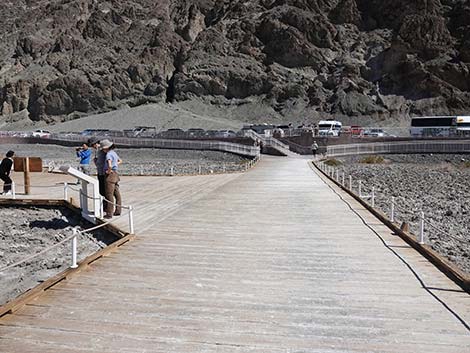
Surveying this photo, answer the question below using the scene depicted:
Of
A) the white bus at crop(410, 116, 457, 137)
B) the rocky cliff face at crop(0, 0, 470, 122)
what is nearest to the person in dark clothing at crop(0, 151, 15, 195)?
the white bus at crop(410, 116, 457, 137)

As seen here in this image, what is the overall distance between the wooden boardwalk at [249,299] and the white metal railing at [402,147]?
4104 cm

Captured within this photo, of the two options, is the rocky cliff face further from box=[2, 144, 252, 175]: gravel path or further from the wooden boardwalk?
the wooden boardwalk

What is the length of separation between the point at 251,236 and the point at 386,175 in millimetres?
26542

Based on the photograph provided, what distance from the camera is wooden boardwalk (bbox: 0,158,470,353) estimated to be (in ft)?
16.3

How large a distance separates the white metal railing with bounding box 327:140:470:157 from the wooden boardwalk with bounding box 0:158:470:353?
135 feet

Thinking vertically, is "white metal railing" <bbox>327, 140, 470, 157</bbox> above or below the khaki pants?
above

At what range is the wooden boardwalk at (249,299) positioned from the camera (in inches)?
195

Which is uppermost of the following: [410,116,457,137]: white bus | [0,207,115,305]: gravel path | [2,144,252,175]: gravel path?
[410,116,457,137]: white bus

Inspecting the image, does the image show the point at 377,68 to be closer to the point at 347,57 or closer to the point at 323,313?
the point at 347,57

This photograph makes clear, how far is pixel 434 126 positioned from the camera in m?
68.2

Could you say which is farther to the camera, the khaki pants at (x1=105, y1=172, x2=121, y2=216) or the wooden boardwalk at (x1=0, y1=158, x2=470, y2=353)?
the khaki pants at (x1=105, y1=172, x2=121, y2=216)

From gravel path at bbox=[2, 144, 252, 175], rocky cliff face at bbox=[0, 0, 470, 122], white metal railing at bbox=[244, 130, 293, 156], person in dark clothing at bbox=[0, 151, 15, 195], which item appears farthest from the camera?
rocky cliff face at bbox=[0, 0, 470, 122]

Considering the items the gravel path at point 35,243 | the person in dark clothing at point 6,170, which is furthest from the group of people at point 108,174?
the person in dark clothing at point 6,170

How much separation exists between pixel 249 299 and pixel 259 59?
11078 centimetres
